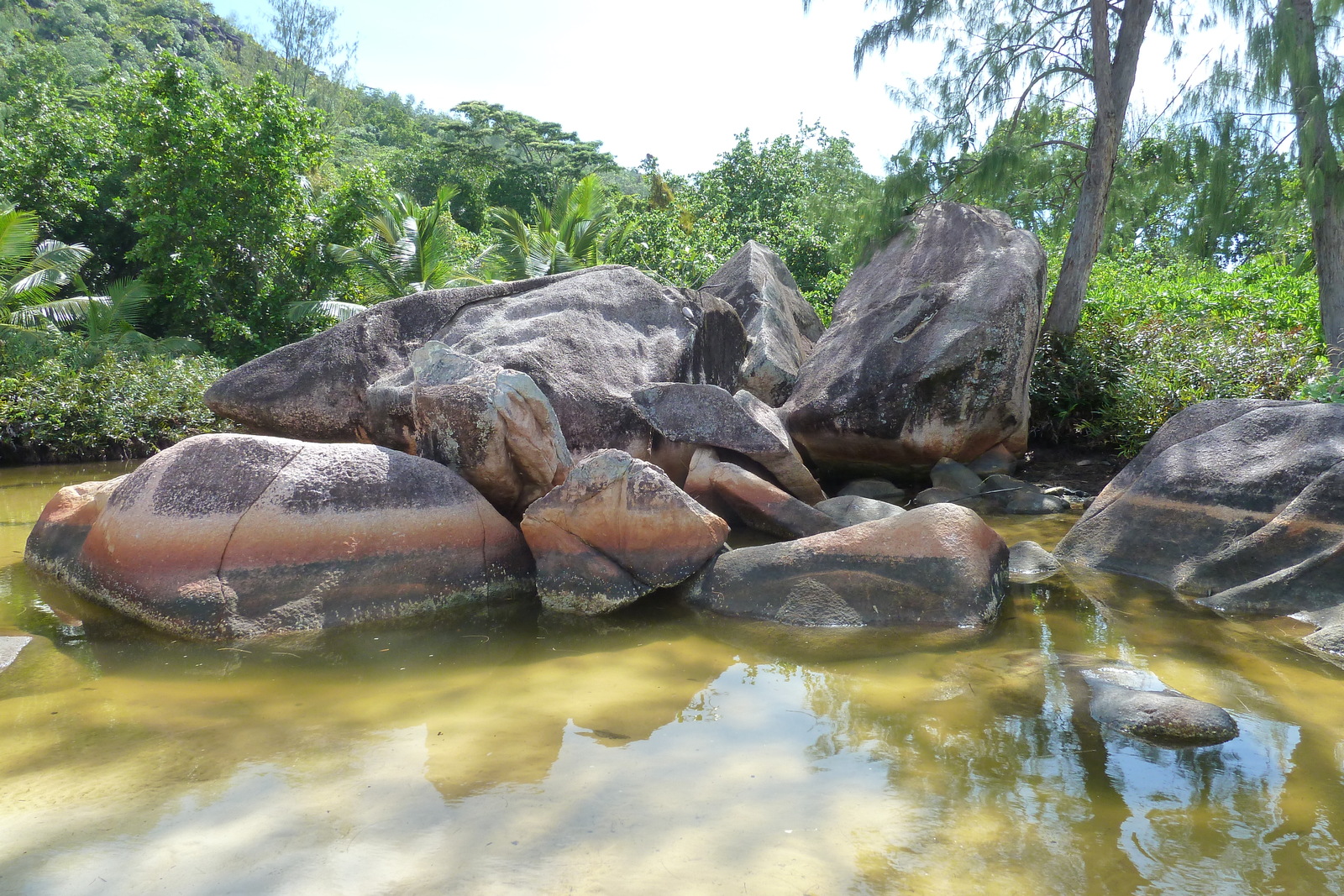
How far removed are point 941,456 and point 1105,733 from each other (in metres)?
4.52

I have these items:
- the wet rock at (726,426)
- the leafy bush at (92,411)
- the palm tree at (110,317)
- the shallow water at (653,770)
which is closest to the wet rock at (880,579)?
the shallow water at (653,770)

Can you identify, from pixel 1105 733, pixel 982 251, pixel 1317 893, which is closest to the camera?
pixel 1317 893

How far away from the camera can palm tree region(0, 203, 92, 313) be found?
1370 cm

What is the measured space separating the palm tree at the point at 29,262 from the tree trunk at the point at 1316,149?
53.8ft

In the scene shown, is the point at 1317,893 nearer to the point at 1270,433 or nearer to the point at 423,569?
the point at 1270,433

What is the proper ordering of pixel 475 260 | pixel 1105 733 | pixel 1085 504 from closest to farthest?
pixel 1105 733 < pixel 1085 504 < pixel 475 260

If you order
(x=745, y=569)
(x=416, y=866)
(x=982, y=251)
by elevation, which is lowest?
(x=416, y=866)

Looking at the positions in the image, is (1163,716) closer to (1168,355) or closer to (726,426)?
(726,426)

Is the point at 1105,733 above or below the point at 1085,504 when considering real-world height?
below

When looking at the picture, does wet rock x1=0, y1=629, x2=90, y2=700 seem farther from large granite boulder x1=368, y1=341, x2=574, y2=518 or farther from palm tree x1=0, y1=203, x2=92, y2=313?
palm tree x1=0, y1=203, x2=92, y2=313

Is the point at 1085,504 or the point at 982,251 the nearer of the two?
the point at 1085,504

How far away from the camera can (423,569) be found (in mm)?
4895

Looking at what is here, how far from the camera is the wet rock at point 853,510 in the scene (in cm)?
600

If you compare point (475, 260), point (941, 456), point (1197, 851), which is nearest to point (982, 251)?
point (941, 456)
